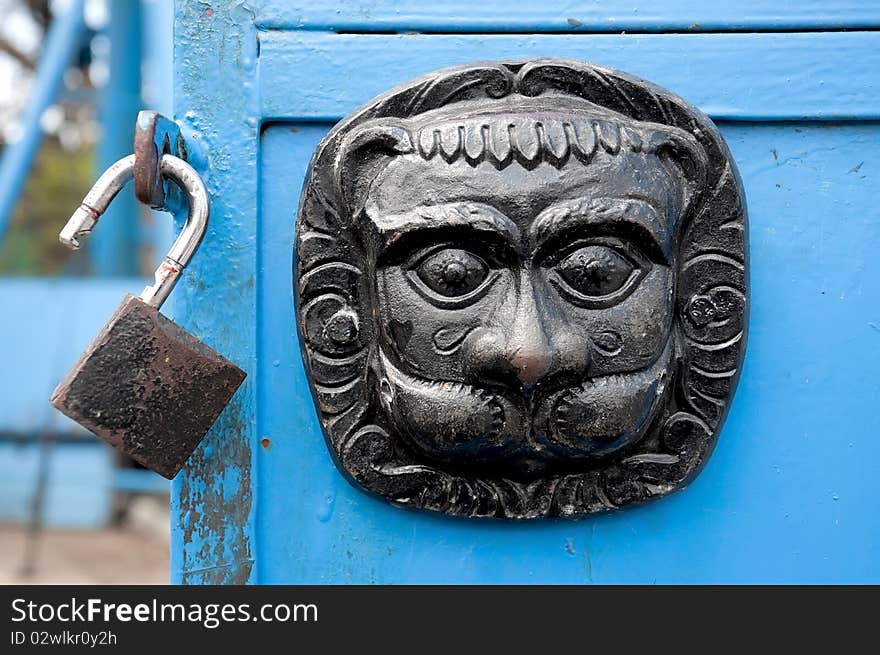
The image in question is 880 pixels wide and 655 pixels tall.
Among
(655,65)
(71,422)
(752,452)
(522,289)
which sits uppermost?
(71,422)

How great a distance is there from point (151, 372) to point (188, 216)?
0.15m

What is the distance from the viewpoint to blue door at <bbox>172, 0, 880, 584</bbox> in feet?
2.62

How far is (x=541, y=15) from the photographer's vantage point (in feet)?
2.64

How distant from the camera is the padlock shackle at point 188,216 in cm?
70

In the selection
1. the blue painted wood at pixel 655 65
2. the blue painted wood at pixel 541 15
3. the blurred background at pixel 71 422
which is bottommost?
the blue painted wood at pixel 655 65

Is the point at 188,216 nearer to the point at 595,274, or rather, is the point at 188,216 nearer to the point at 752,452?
the point at 595,274

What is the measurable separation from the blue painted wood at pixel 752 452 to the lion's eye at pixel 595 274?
17 centimetres

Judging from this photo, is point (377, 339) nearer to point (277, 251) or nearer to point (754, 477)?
point (277, 251)

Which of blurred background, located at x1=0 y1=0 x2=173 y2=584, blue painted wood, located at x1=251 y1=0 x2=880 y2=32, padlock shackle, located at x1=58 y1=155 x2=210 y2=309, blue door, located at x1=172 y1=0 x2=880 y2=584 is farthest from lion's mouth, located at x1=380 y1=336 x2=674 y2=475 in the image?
blurred background, located at x1=0 y1=0 x2=173 y2=584

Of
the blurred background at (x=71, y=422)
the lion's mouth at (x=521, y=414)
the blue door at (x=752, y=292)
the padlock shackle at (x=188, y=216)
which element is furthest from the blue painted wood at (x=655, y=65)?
the blurred background at (x=71, y=422)

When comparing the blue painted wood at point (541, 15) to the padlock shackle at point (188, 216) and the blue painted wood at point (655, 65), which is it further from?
the padlock shackle at point (188, 216)

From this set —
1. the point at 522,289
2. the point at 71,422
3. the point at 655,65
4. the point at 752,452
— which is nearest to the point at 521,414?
the point at 522,289

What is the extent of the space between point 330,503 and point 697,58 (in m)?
0.57

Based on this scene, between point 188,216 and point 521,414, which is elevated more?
point 188,216
